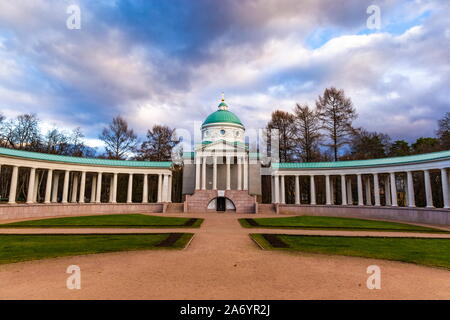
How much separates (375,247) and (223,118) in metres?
44.1

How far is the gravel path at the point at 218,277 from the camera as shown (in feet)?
24.6

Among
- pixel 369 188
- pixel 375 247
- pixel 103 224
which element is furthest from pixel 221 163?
pixel 375 247

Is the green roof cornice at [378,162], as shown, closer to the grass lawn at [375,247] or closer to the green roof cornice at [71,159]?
the grass lawn at [375,247]

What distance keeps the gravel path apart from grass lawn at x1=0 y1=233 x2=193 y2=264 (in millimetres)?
1099

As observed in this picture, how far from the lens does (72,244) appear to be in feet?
48.0

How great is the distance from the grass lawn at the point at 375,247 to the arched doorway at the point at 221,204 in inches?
1033

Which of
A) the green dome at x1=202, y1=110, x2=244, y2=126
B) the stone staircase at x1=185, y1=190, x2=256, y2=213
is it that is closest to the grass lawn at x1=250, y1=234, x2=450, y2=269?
the stone staircase at x1=185, y1=190, x2=256, y2=213

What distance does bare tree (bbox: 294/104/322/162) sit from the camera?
49.3 m

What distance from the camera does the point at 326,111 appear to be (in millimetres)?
47688

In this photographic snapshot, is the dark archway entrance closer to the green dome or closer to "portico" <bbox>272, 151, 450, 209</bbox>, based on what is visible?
"portico" <bbox>272, 151, 450, 209</bbox>

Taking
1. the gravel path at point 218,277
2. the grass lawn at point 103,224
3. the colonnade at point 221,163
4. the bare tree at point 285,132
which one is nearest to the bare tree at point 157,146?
the colonnade at point 221,163

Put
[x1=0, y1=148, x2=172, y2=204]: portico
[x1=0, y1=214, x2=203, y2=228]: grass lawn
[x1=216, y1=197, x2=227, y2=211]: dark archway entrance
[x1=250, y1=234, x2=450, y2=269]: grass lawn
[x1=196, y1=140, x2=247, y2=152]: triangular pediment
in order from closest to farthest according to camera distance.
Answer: [x1=250, y1=234, x2=450, y2=269]: grass lawn, [x1=0, y1=214, x2=203, y2=228]: grass lawn, [x1=0, y1=148, x2=172, y2=204]: portico, [x1=216, y1=197, x2=227, y2=211]: dark archway entrance, [x1=196, y1=140, x2=247, y2=152]: triangular pediment

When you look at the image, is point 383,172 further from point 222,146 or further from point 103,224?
point 103,224
